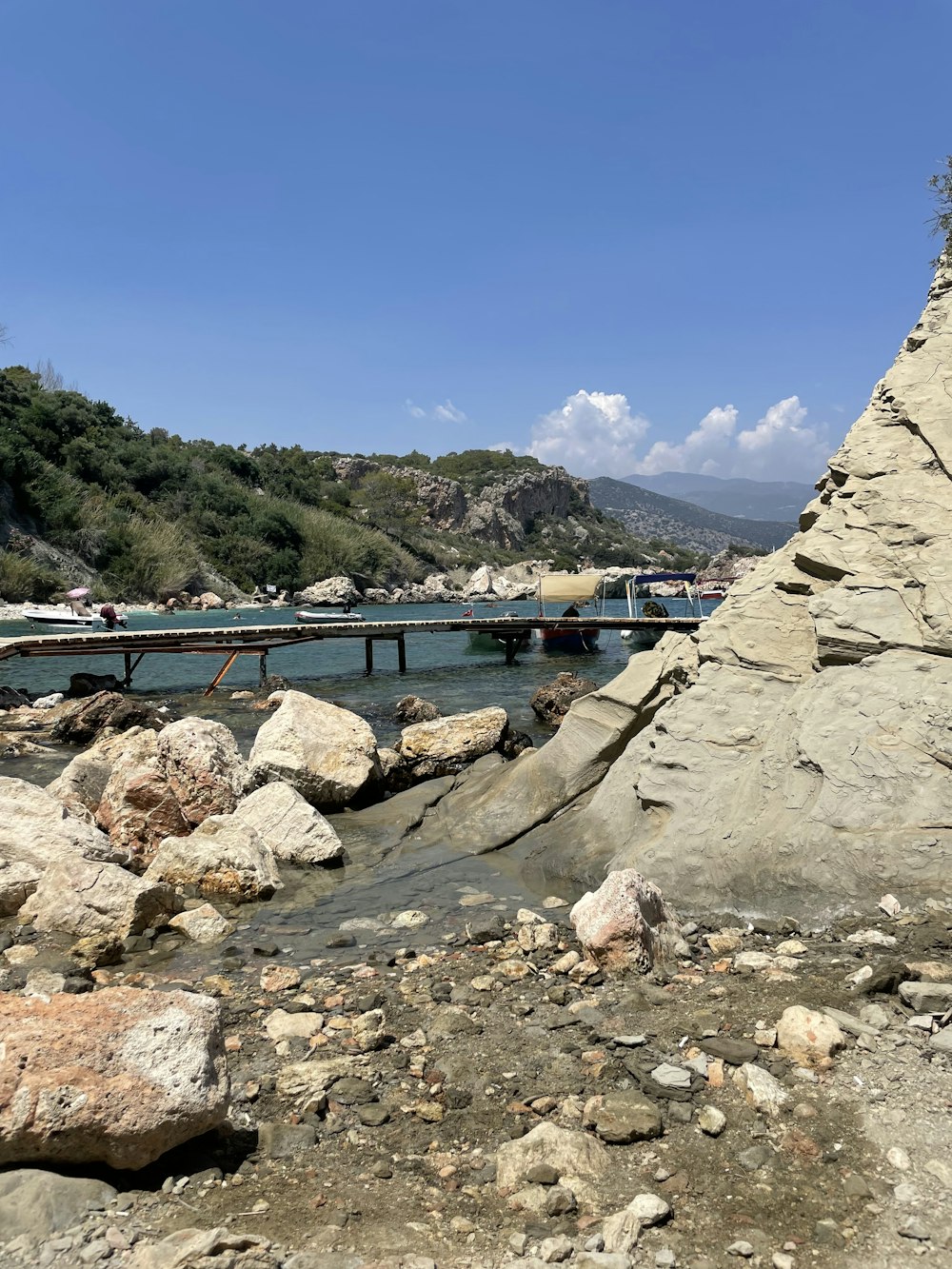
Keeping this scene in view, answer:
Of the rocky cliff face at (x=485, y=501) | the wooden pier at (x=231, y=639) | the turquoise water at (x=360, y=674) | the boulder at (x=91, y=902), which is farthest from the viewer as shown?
the rocky cliff face at (x=485, y=501)

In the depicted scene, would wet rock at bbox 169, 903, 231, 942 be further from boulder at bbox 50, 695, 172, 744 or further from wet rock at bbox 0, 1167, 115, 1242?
boulder at bbox 50, 695, 172, 744

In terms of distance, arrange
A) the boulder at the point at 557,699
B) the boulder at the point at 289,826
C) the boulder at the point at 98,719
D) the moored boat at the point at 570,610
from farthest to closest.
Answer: the moored boat at the point at 570,610
the boulder at the point at 557,699
the boulder at the point at 98,719
the boulder at the point at 289,826

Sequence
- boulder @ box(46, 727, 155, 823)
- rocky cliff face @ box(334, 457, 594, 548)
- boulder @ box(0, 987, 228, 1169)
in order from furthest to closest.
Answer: rocky cliff face @ box(334, 457, 594, 548)
boulder @ box(46, 727, 155, 823)
boulder @ box(0, 987, 228, 1169)

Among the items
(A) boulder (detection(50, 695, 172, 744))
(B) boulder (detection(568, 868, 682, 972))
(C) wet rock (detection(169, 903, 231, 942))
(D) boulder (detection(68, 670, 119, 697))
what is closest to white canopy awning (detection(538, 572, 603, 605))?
(D) boulder (detection(68, 670, 119, 697))

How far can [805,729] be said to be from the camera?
7.28m

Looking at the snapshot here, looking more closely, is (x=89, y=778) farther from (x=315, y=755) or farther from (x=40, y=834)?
(x=40, y=834)

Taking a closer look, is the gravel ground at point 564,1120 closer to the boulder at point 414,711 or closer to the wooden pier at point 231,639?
the boulder at point 414,711

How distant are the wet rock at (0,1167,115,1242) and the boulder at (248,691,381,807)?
284 inches

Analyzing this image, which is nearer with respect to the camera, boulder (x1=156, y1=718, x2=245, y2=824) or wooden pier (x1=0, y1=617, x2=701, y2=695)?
boulder (x1=156, y1=718, x2=245, y2=824)

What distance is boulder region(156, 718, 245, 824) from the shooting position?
9.55m

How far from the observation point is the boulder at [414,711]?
1964 cm

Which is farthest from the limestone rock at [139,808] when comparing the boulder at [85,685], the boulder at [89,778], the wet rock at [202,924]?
the boulder at [85,685]

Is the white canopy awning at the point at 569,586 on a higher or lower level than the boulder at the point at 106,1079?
higher

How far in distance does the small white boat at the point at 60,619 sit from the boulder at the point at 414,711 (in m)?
28.7
